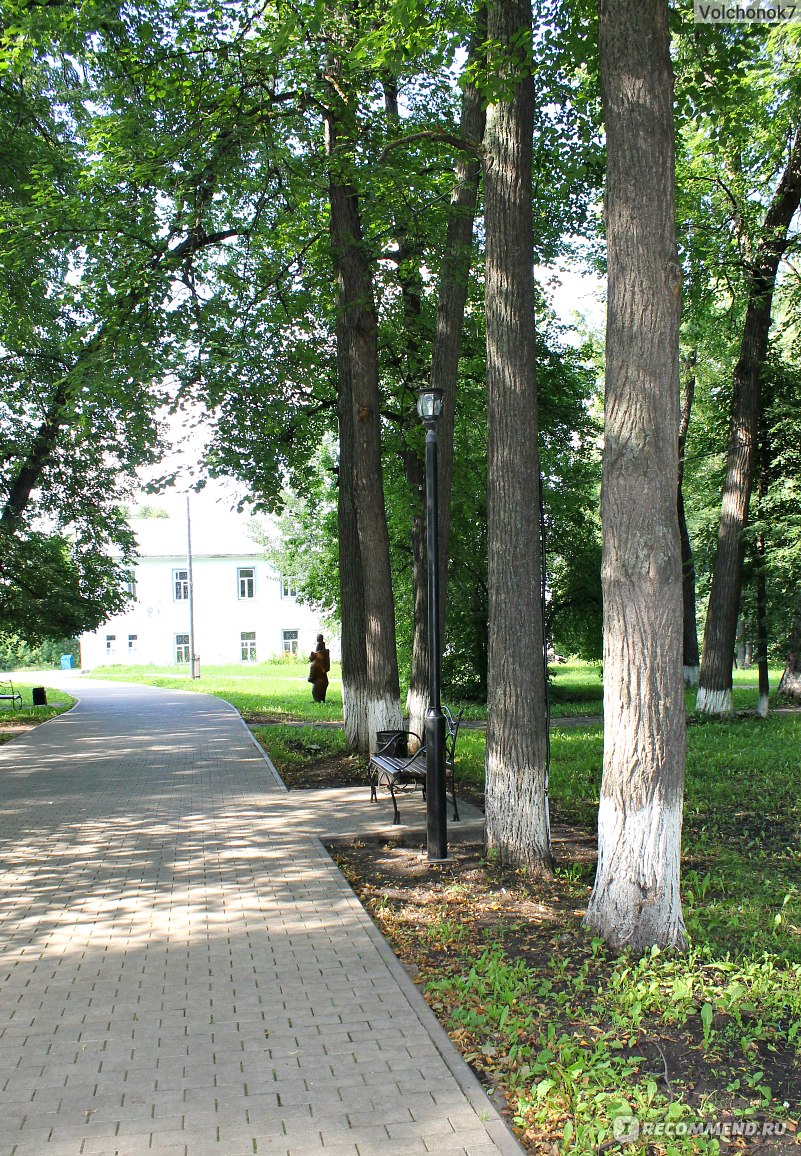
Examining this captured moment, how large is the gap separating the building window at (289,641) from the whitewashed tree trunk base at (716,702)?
149ft

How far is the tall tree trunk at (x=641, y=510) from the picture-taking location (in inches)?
208

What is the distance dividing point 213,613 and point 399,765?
5277cm

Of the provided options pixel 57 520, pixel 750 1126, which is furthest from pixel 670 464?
pixel 57 520

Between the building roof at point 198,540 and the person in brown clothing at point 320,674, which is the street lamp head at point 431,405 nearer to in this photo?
the person in brown clothing at point 320,674

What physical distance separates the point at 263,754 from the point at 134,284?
6893 millimetres

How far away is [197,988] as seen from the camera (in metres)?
5.02

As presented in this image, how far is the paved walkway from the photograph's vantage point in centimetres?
359

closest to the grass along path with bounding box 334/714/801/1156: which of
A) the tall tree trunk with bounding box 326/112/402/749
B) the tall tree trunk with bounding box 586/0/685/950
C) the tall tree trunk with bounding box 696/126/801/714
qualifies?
the tall tree trunk with bounding box 586/0/685/950

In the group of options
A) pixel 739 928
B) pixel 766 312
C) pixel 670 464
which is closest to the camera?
pixel 670 464

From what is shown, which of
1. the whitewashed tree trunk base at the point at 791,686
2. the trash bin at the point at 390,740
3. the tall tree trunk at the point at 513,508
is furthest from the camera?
the whitewashed tree trunk base at the point at 791,686

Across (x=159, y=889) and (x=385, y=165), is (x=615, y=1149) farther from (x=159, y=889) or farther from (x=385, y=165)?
(x=385, y=165)

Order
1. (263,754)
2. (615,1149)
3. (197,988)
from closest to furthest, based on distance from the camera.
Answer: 1. (615,1149)
2. (197,988)
3. (263,754)

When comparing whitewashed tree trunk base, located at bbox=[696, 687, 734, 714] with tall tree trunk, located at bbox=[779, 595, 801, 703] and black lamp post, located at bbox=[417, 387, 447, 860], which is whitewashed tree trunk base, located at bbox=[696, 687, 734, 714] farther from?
black lamp post, located at bbox=[417, 387, 447, 860]

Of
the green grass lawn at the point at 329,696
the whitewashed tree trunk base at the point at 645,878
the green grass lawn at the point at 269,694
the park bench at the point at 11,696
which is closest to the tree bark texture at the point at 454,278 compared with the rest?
the green grass lawn at the point at 329,696
